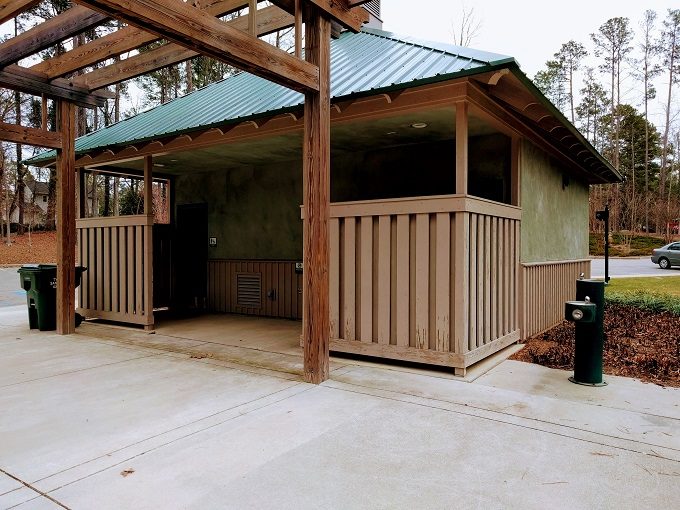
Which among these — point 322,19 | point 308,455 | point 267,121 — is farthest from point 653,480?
point 267,121

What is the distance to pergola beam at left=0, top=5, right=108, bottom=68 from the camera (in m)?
5.55

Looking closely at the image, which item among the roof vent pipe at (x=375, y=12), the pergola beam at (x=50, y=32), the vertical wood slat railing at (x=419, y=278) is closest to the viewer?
the vertical wood slat railing at (x=419, y=278)

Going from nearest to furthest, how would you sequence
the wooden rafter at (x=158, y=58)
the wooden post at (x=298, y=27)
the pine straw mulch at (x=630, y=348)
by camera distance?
the wooden post at (x=298, y=27) → the pine straw mulch at (x=630, y=348) → the wooden rafter at (x=158, y=58)

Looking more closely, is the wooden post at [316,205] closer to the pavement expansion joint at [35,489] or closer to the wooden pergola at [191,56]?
the wooden pergola at [191,56]

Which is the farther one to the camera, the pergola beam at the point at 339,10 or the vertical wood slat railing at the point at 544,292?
the vertical wood slat railing at the point at 544,292

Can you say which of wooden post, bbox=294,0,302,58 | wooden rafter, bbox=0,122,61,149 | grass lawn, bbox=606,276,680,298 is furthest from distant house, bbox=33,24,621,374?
grass lawn, bbox=606,276,680,298

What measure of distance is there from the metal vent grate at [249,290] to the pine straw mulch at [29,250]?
834 inches

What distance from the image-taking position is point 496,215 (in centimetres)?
561

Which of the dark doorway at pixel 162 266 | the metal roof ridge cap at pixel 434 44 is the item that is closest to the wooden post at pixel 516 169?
the metal roof ridge cap at pixel 434 44

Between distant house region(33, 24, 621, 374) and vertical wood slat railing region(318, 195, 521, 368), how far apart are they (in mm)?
17

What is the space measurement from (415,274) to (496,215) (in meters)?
1.32

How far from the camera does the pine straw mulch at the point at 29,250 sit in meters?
26.2

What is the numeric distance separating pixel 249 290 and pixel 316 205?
5.23 meters

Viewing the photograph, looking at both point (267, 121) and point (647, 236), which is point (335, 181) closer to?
point (267, 121)
